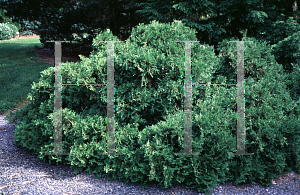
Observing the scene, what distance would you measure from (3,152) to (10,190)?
4.12 ft

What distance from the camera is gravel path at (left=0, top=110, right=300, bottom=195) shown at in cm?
335

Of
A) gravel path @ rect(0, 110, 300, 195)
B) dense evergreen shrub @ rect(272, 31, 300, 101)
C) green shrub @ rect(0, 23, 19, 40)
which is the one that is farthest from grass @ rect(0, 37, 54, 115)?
green shrub @ rect(0, 23, 19, 40)

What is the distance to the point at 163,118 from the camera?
3885 millimetres

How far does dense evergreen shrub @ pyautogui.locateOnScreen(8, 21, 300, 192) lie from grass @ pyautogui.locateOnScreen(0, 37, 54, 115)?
3.09 meters

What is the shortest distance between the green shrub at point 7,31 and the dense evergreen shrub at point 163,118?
65.0 ft

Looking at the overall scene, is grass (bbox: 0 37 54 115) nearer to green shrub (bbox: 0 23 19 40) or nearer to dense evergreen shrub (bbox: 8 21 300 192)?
dense evergreen shrub (bbox: 8 21 300 192)

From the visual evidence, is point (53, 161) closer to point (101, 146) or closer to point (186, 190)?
point (101, 146)

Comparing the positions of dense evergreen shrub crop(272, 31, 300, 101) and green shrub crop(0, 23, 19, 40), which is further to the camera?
green shrub crop(0, 23, 19, 40)

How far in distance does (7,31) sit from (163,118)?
22.0m

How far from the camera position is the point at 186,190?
11.1 feet

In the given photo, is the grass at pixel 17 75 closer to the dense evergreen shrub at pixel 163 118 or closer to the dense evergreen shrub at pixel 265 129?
the dense evergreen shrub at pixel 163 118

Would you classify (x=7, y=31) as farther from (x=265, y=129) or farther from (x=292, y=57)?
(x=265, y=129)

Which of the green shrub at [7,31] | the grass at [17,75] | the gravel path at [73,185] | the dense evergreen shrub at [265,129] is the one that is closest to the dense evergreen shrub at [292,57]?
the dense evergreen shrub at [265,129]

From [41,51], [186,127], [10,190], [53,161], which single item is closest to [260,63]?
[186,127]
